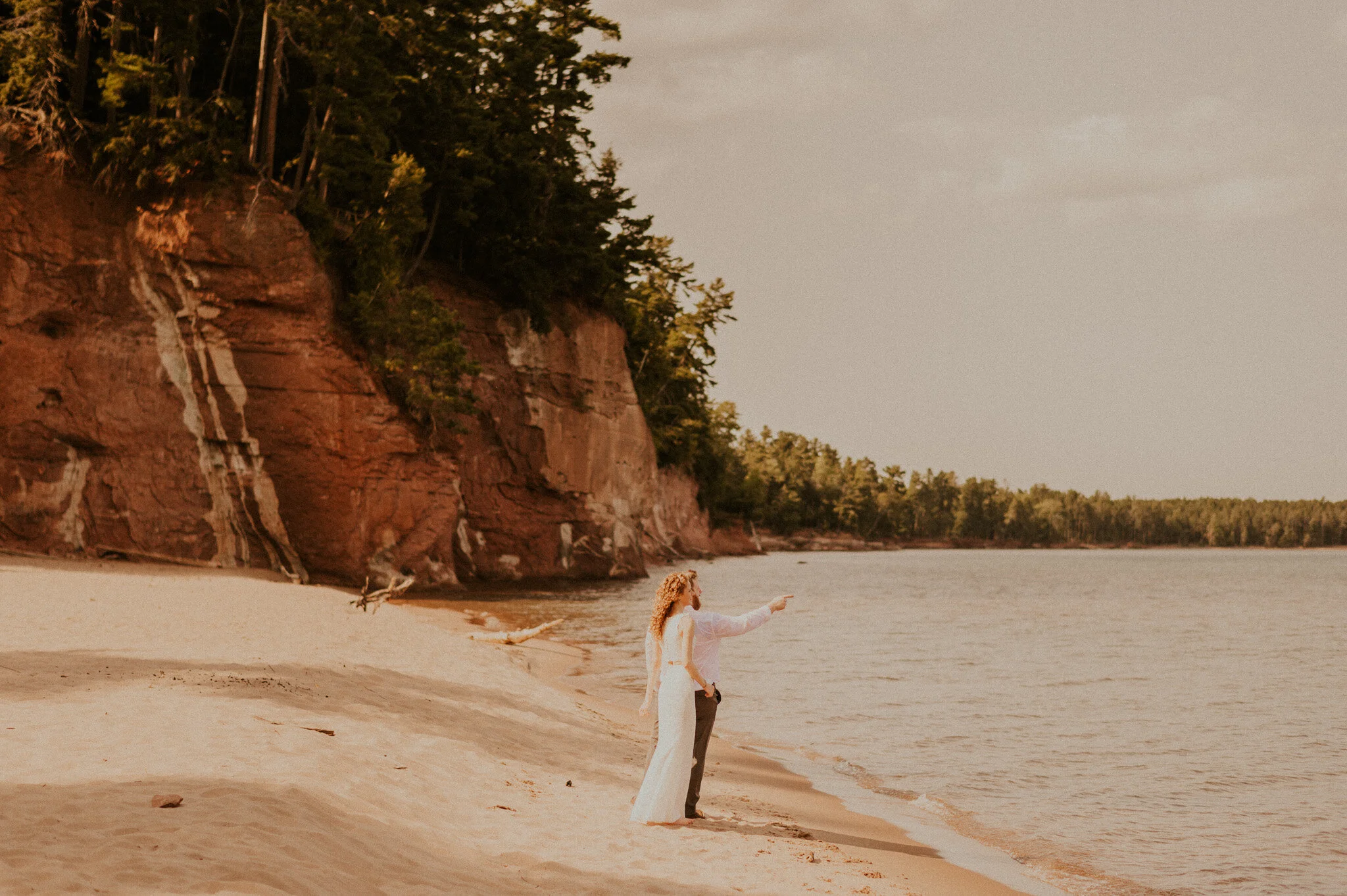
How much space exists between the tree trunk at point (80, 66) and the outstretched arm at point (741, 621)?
2896 cm

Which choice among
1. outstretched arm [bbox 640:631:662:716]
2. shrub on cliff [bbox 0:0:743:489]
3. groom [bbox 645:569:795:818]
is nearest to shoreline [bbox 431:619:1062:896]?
groom [bbox 645:569:795:818]

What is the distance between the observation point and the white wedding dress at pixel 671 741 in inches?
346

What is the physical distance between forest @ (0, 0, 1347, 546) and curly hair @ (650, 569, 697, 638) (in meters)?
26.0

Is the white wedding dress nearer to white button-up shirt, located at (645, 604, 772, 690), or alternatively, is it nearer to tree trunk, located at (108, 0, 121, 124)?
white button-up shirt, located at (645, 604, 772, 690)

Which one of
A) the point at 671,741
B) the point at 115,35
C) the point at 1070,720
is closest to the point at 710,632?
the point at 671,741

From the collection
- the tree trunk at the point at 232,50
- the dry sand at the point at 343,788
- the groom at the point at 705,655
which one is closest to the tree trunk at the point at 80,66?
the tree trunk at the point at 232,50

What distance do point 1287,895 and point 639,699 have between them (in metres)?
11.4

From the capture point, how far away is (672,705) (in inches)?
347

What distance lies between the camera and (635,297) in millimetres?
69375

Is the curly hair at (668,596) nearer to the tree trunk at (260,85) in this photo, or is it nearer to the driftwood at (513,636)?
the driftwood at (513,636)

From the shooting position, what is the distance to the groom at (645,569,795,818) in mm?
8812

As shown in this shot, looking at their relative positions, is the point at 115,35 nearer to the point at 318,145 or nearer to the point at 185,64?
the point at 185,64

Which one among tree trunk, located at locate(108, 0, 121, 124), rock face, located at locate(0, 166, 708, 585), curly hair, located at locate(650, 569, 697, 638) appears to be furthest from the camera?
tree trunk, located at locate(108, 0, 121, 124)

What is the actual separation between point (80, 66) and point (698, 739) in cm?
3000
